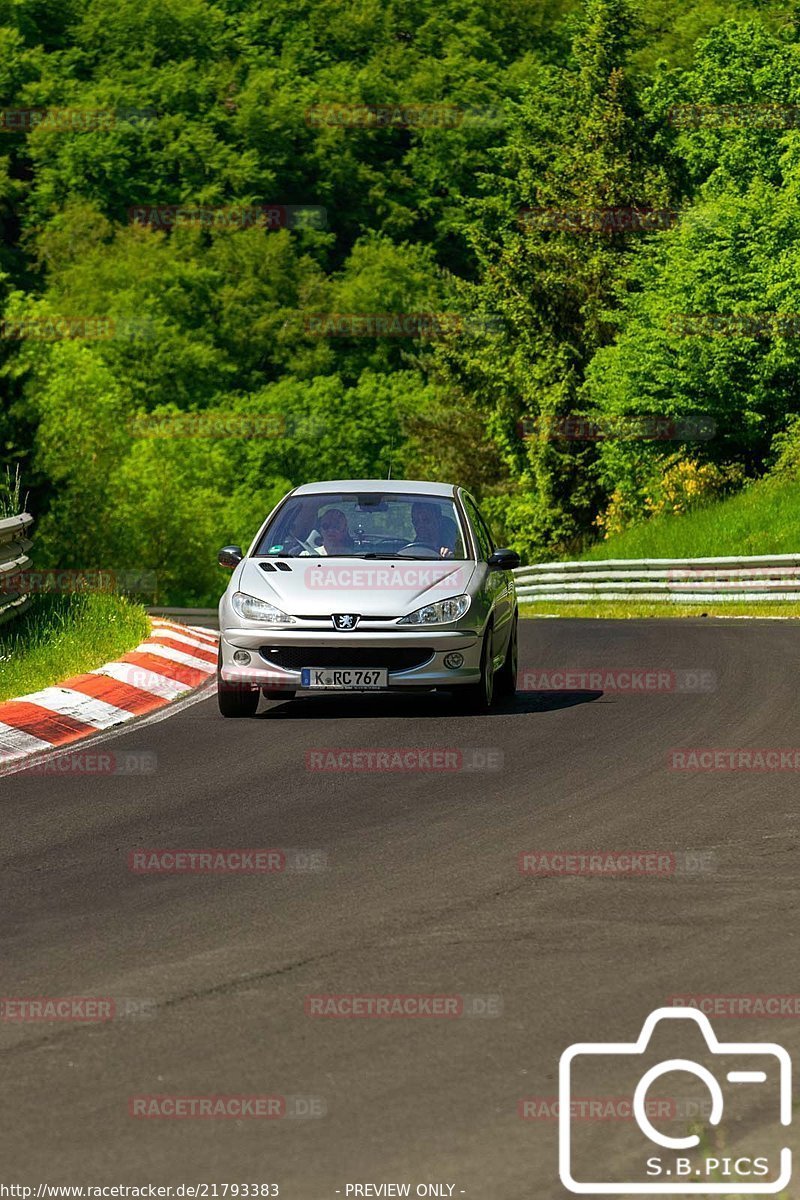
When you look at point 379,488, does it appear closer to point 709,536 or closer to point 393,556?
point 393,556

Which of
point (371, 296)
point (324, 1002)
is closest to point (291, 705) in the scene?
point (324, 1002)

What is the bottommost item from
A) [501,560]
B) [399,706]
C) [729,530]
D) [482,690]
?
[729,530]

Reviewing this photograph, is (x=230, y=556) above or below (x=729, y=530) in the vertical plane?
above

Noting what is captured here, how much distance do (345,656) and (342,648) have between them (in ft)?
0.21

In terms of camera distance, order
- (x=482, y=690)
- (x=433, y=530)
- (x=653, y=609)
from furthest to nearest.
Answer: (x=653, y=609)
(x=433, y=530)
(x=482, y=690)

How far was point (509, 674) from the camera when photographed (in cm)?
1538

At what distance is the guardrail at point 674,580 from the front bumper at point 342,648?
18308mm

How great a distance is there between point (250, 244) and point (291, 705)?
89.6 meters

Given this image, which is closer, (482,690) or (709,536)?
(482,690)

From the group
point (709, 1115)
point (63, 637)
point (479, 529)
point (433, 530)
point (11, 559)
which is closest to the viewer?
point (709, 1115)

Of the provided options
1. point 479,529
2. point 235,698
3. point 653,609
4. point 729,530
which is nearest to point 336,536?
point 479,529

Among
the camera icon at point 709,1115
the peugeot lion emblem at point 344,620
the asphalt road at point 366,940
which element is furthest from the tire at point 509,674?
the camera icon at point 709,1115

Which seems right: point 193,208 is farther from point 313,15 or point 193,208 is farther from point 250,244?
point 313,15

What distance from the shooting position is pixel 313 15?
116 meters
